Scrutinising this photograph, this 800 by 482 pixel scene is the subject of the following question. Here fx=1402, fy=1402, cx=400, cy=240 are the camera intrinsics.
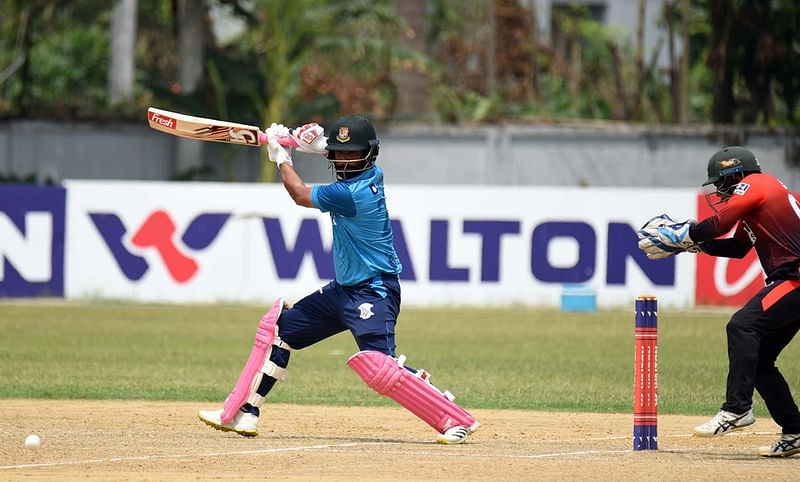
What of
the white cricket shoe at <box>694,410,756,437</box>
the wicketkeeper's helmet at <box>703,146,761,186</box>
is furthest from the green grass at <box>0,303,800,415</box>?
the wicketkeeper's helmet at <box>703,146,761,186</box>

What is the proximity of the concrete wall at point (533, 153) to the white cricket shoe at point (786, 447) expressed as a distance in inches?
749

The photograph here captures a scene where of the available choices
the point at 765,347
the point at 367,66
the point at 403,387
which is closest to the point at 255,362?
the point at 403,387

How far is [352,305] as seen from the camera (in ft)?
29.8

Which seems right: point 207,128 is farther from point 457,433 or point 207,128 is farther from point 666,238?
point 666,238

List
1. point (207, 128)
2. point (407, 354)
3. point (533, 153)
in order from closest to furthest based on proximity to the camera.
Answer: point (207, 128) → point (407, 354) → point (533, 153)

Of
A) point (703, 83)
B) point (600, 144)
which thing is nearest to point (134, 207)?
point (600, 144)

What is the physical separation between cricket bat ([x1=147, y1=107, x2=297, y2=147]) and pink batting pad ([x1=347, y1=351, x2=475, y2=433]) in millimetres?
1775

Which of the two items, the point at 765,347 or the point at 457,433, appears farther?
the point at 457,433

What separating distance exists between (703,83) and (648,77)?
38.0 feet

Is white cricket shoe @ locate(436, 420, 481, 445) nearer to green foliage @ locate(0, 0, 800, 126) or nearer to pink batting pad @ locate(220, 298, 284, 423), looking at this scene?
pink batting pad @ locate(220, 298, 284, 423)

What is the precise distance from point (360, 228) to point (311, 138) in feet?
→ 2.18

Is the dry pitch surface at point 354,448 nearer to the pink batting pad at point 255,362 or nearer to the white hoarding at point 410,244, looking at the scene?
the pink batting pad at point 255,362

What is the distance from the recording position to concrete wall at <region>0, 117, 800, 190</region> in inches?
1102

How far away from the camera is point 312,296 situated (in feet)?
30.5
